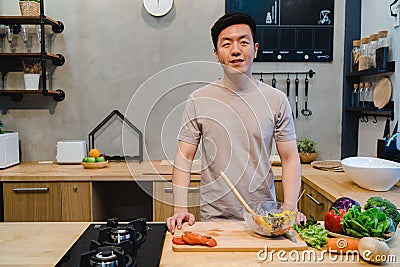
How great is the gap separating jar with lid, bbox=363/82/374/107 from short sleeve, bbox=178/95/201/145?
1556mm

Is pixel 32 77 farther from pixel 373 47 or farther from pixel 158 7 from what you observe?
pixel 373 47

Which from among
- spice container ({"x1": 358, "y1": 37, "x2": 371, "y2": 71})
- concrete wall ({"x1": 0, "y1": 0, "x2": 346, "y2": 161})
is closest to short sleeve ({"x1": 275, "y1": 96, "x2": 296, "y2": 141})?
spice container ({"x1": 358, "y1": 37, "x2": 371, "y2": 71})

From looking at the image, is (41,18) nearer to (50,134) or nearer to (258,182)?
(50,134)

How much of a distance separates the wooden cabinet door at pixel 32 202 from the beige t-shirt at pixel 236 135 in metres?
1.28

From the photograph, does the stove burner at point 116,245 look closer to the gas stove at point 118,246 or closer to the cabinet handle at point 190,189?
the gas stove at point 118,246

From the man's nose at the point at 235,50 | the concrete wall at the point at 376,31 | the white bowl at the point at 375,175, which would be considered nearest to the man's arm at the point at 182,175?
the man's nose at the point at 235,50

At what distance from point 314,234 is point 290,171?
1.50ft

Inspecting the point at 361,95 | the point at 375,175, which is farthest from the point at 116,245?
the point at 361,95

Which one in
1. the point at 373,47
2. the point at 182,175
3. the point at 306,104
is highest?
the point at 373,47

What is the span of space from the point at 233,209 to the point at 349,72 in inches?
71.7

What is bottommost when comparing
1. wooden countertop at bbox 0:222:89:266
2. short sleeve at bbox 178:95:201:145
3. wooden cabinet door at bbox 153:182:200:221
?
wooden cabinet door at bbox 153:182:200:221

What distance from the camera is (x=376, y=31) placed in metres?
2.84

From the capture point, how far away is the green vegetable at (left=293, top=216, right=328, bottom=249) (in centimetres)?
127

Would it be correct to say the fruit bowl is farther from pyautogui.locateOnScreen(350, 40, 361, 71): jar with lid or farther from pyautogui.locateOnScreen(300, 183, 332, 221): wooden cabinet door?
pyautogui.locateOnScreen(350, 40, 361, 71): jar with lid
